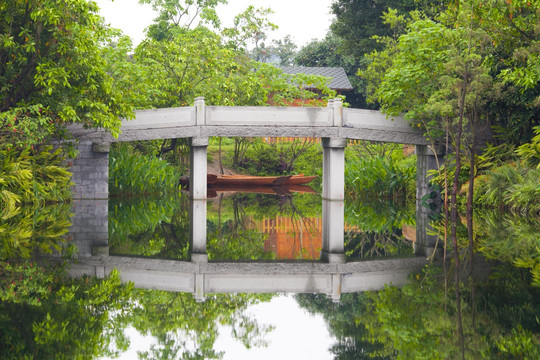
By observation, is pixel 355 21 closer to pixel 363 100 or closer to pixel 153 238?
pixel 363 100

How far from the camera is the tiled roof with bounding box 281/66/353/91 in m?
37.5

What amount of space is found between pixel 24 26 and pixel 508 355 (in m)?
13.9

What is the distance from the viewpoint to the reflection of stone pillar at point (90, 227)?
10013 mm

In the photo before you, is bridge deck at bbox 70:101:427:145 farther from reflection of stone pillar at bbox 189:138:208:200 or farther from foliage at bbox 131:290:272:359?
foliage at bbox 131:290:272:359

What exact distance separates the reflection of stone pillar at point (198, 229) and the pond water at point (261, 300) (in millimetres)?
131

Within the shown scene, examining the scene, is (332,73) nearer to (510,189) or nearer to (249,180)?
(249,180)

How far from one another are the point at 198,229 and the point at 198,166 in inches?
266

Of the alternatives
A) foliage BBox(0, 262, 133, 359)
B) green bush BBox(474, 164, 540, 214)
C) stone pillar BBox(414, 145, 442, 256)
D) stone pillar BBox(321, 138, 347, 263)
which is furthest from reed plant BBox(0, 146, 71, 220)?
green bush BBox(474, 164, 540, 214)

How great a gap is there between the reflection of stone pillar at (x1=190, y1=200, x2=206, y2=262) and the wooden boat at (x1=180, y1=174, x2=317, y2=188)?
35.4 ft

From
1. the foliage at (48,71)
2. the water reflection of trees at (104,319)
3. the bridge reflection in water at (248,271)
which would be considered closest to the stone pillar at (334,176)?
the foliage at (48,71)

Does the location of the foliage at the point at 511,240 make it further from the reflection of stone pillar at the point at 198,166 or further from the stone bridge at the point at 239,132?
the reflection of stone pillar at the point at 198,166

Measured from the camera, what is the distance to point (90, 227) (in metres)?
12.9

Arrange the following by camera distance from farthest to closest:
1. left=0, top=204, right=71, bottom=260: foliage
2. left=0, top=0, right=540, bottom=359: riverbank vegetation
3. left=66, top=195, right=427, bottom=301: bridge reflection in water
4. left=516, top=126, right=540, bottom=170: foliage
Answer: left=516, top=126, right=540, bottom=170: foliage → left=0, top=204, right=71, bottom=260: foliage → left=66, top=195, right=427, bottom=301: bridge reflection in water → left=0, top=0, right=540, bottom=359: riverbank vegetation

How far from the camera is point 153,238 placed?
11.7 metres
